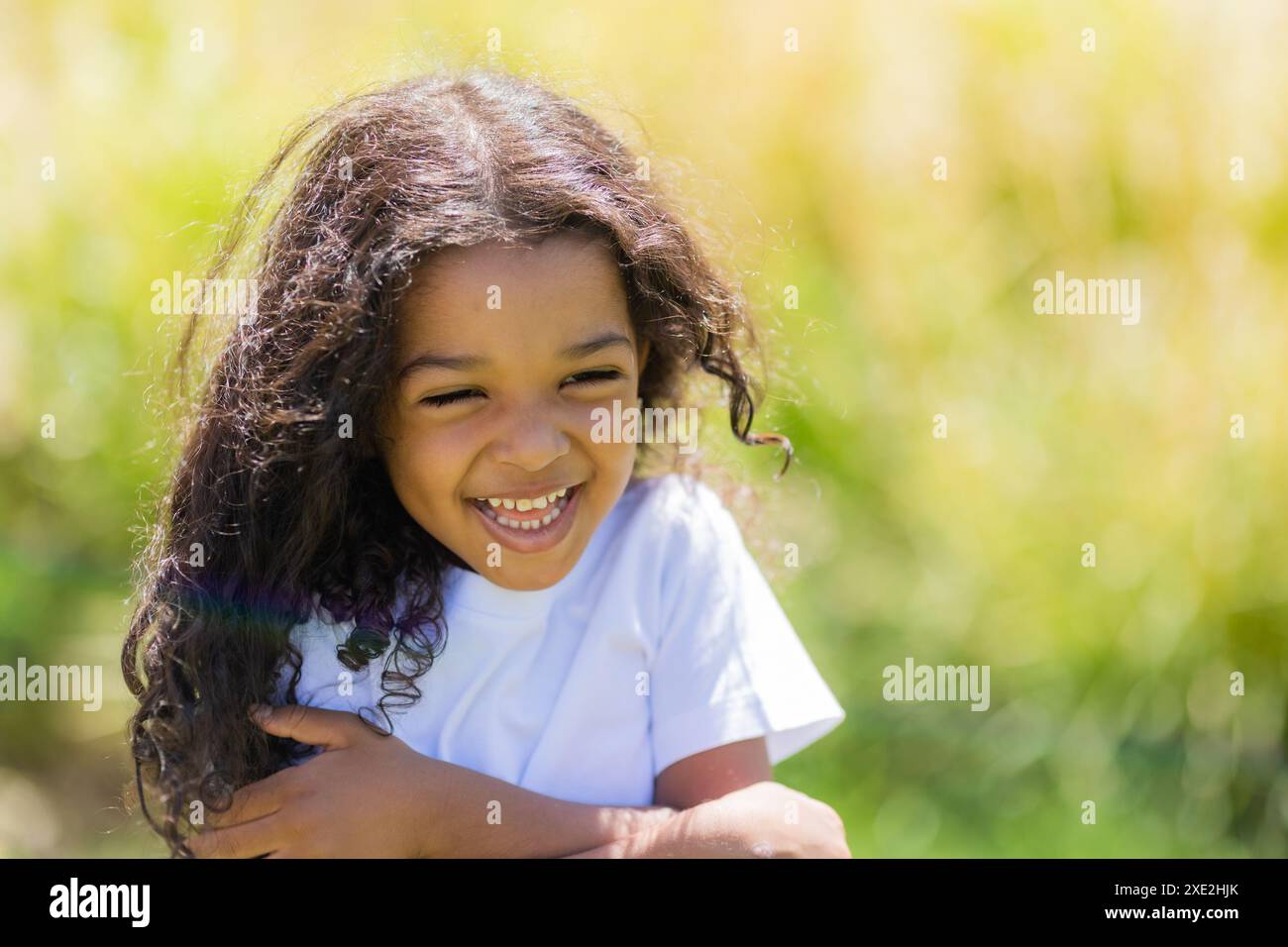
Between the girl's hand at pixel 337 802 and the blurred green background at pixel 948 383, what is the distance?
1.41m

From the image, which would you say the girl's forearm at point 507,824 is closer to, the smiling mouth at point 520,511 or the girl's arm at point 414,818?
the girl's arm at point 414,818

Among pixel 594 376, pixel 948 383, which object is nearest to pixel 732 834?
pixel 594 376

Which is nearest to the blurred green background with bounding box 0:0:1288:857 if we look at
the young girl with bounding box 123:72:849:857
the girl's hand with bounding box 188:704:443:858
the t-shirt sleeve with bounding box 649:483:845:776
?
the t-shirt sleeve with bounding box 649:483:845:776

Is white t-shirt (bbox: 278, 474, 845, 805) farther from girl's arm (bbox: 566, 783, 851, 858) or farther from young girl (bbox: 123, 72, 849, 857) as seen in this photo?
girl's arm (bbox: 566, 783, 851, 858)

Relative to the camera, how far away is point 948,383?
3.71 meters

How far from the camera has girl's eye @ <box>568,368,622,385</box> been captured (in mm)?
1731

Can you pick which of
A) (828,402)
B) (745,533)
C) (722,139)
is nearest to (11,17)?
(722,139)

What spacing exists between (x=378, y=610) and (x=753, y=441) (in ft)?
2.35

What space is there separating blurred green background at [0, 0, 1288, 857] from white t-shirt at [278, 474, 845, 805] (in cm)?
104

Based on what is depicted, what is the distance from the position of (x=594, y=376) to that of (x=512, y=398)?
0.45 ft

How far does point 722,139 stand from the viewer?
3980mm

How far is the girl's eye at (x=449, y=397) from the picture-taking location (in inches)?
66.4

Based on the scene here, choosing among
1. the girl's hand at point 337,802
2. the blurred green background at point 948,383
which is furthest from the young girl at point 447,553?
the blurred green background at point 948,383
